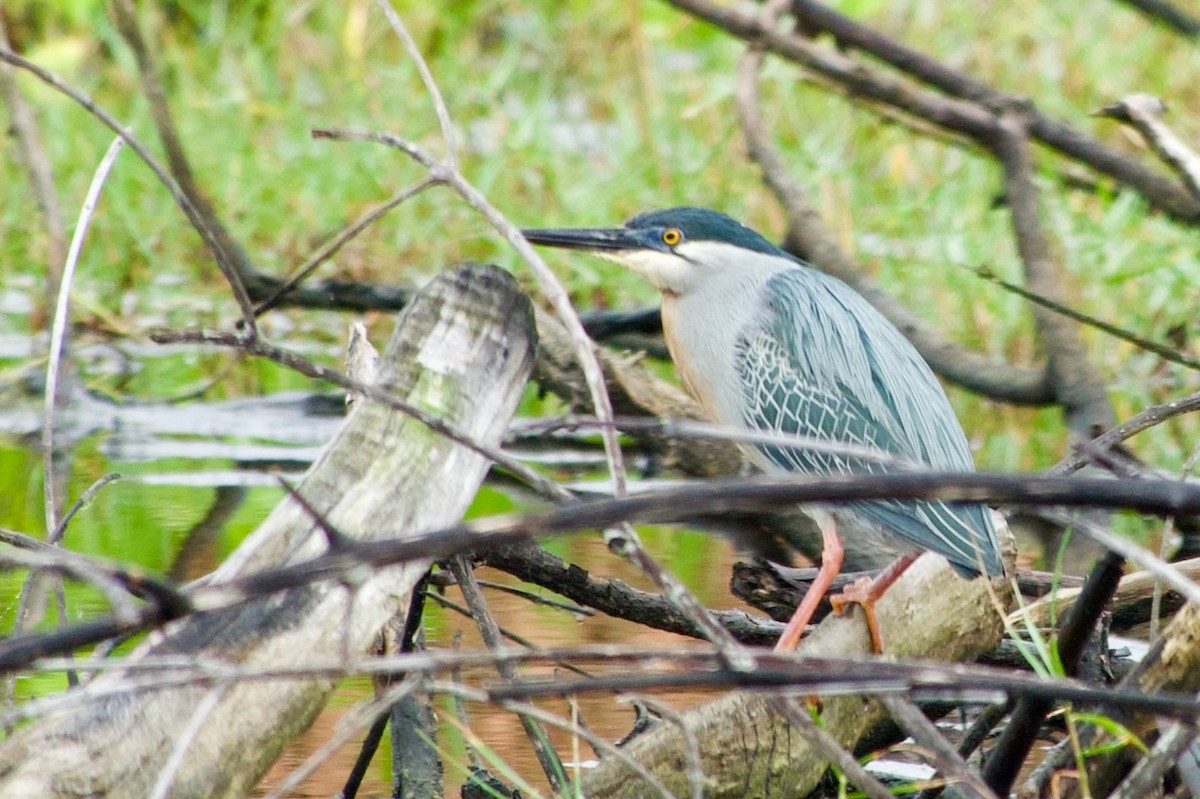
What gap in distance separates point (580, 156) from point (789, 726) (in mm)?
5129

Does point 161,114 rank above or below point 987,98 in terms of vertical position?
below

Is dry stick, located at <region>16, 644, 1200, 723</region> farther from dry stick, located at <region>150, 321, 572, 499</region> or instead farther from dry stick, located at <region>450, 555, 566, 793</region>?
dry stick, located at <region>450, 555, 566, 793</region>

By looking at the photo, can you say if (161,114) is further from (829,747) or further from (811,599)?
(829,747)

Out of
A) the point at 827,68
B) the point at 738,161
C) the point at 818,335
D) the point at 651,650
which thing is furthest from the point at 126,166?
the point at 651,650

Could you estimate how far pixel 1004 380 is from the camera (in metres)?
4.75

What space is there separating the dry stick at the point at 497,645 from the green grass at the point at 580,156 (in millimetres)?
2717

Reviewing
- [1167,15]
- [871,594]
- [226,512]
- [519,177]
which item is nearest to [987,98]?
[1167,15]

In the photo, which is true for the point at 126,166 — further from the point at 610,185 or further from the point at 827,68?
the point at 827,68

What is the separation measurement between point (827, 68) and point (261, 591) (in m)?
4.09

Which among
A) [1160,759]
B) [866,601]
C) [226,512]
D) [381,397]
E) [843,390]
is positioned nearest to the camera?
[381,397]

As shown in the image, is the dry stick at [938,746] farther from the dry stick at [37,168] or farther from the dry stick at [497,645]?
the dry stick at [37,168]

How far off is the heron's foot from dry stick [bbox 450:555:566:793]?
566 mm

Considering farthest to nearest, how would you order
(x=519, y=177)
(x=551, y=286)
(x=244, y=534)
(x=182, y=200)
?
1. (x=519, y=177)
2. (x=244, y=534)
3. (x=182, y=200)
4. (x=551, y=286)

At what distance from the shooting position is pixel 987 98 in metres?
5.15
